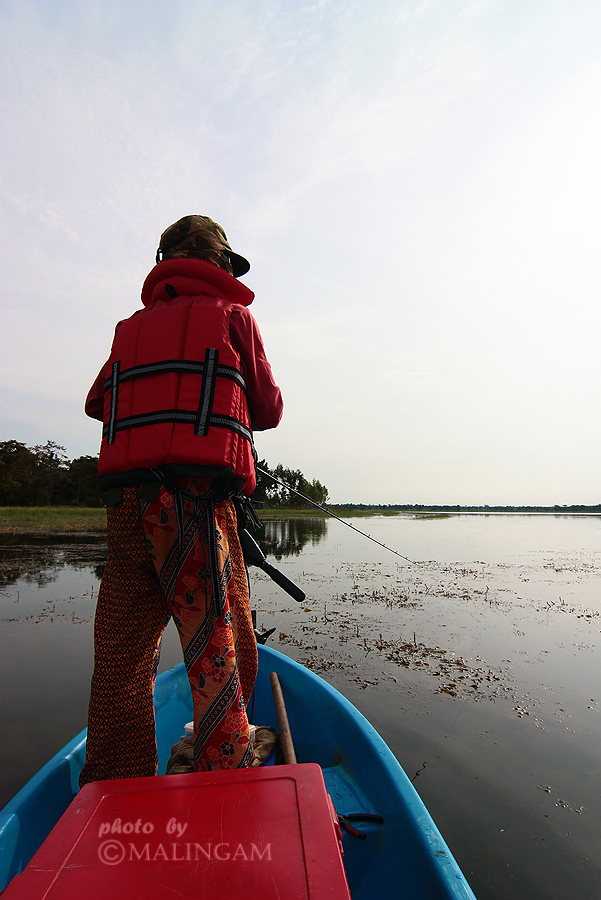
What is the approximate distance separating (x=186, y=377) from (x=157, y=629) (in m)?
1.05

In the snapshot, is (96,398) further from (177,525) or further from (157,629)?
(157,629)

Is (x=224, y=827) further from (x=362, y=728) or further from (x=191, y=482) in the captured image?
(x=362, y=728)

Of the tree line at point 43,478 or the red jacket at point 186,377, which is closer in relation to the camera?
the red jacket at point 186,377

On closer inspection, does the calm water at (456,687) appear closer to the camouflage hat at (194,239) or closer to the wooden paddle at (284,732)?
the wooden paddle at (284,732)

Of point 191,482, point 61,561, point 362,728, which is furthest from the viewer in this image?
point 61,561

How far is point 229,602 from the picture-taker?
185 centimetres

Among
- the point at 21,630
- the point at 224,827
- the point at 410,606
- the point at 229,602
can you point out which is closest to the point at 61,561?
the point at 21,630

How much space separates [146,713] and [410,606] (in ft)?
23.1

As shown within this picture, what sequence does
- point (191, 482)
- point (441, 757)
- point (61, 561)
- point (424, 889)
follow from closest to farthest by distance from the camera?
point (424, 889)
point (191, 482)
point (441, 757)
point (61, 561)

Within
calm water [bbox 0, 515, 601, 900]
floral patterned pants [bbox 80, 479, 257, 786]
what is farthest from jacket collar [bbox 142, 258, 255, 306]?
calm water [bbox 0, 515, 601, 900]

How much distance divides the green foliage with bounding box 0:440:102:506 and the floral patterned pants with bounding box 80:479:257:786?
5375 centimetres

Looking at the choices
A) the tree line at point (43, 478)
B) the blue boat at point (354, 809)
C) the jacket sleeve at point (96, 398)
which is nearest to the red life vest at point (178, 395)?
the jacket sleeve at point (96, 398)

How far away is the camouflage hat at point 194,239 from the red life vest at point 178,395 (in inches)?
7.8

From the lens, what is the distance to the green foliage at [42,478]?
169 feet
